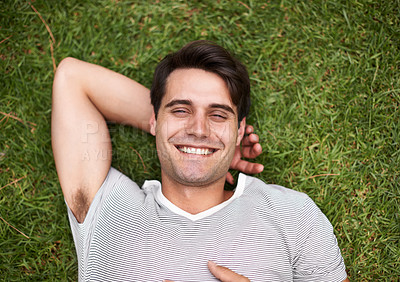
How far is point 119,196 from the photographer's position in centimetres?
263

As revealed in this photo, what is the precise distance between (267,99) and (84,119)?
1.83 meters

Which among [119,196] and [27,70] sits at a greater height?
[27,70]

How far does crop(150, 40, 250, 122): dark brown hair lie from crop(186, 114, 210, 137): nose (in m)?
0.35

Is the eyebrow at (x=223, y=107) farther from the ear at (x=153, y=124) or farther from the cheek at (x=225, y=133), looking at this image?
the ear at (x=153, y=124)

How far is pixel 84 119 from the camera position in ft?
8.79

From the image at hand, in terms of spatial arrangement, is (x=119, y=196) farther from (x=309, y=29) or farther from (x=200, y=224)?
(x=309, y=29)

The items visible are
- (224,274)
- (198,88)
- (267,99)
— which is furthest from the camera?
(267,99)

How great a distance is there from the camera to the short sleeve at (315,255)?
8.20 feet

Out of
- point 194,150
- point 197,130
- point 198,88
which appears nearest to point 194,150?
point 194,150

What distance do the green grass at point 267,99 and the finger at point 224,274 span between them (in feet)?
3.85

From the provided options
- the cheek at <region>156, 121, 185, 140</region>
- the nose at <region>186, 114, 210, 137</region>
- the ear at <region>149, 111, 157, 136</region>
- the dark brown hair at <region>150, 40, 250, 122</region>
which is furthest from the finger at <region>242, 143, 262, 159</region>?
the ear at <region>149, 111, 157, 136</region>

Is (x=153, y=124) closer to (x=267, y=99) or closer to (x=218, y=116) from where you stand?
(x=218, y=116)

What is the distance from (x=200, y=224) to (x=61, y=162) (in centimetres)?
130

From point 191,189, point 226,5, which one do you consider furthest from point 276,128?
point 226,5
